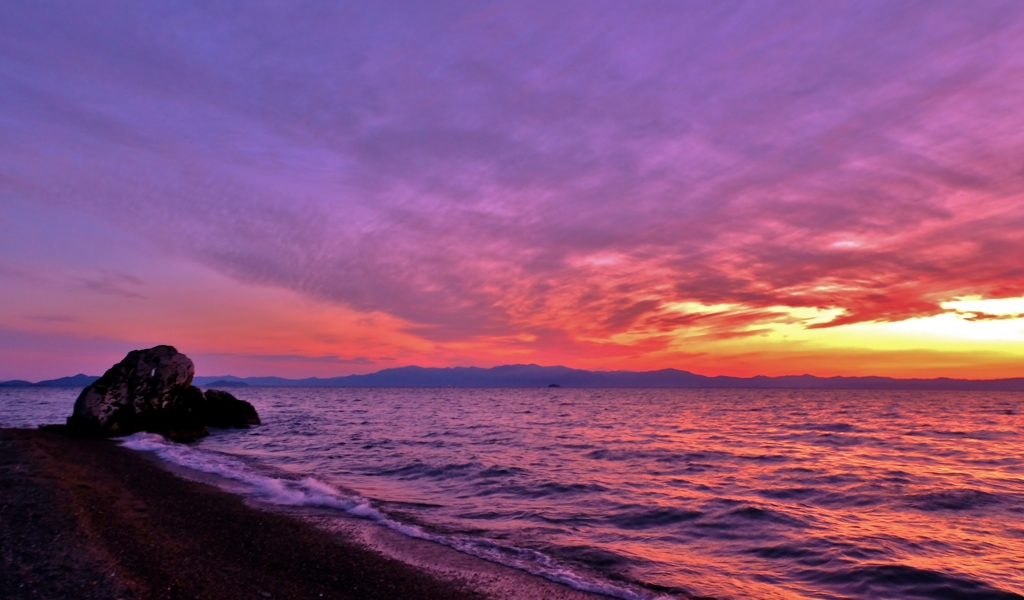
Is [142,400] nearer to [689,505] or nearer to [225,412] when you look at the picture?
[225,412]

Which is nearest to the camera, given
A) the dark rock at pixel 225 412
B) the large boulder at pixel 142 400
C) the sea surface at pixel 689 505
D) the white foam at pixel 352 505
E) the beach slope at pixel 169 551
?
the beach slope at pixel 169 551

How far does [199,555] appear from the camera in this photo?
366 inches

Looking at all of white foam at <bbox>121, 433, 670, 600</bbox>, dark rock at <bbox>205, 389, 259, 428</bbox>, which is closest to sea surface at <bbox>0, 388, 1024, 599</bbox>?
white foam at <bbox>121, 433, 670, 600</bbox>

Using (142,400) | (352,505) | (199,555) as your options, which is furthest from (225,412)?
(199,555)

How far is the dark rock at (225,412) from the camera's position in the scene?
4134cm

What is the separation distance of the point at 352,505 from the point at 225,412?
109 feet

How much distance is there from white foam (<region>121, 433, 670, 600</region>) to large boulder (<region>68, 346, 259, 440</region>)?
5967 mm

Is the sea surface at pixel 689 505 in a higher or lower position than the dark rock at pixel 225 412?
lower

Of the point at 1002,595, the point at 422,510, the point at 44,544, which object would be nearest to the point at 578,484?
the point at 422,510

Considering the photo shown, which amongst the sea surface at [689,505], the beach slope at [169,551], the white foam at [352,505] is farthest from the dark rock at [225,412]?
the beach slope at [169,551]

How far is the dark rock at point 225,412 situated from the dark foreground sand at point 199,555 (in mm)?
28739

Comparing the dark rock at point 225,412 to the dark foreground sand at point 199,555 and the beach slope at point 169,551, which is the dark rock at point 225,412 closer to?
the beach slope at point 169,551

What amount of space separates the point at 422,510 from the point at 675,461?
46.8 feet

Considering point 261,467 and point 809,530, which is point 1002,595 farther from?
point 261,467
